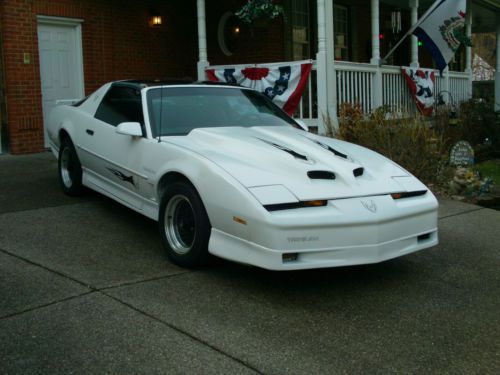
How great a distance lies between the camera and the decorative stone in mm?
9591

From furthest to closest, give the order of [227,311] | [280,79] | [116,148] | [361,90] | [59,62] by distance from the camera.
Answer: [59,62]
[361,90]
[280,79]
[116,148]
[227,311]

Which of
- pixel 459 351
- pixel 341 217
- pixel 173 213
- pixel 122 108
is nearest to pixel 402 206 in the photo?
pixel 341 217

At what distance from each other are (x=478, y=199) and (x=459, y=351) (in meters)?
4.83

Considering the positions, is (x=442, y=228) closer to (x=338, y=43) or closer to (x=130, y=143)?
(x=130, y=143)

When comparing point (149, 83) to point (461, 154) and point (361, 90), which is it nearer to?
point (361, 90)

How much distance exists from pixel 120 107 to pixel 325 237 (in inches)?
120

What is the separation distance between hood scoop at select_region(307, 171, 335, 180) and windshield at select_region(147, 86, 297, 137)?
1463 millimetres

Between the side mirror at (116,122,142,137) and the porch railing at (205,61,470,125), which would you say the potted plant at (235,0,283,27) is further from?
the side mirror at (116,122,142,137)

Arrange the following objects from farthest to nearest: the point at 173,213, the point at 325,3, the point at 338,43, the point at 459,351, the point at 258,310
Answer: the point at 338,43
the point at 325,3
the point at 173,213
the point at 258,310
the point at 459,351

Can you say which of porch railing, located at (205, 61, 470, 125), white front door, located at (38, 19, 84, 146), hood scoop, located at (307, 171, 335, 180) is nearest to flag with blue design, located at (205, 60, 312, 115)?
porch railing, located at (205, 61, 470, 125)

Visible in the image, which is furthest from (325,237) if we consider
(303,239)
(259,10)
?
(259,10)

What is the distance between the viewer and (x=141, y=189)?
553cm

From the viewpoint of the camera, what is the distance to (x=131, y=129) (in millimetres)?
5484

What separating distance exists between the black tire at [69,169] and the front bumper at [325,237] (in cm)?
307
